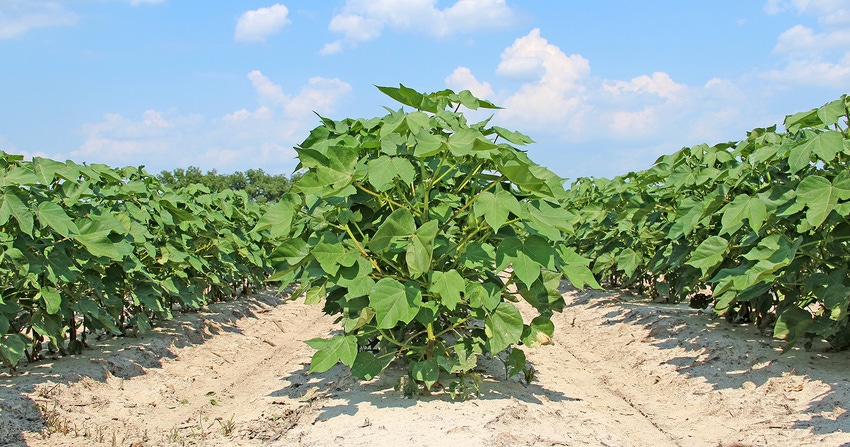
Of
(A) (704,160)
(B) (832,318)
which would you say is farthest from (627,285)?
(B) (832,318)

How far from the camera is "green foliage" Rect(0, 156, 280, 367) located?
4590mm

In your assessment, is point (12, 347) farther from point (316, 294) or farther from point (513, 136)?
point (513, 136)

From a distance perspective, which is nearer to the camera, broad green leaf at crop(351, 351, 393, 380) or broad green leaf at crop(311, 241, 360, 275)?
broad green leaf at crop(311, 241, 360, 275)

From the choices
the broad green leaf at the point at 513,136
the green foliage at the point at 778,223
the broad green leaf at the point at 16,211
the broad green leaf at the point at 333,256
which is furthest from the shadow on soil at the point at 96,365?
the green foliage at the point at 778,223

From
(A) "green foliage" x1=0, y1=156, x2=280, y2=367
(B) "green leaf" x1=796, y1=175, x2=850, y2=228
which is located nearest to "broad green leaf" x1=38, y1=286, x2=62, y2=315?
(A) "green foliage" x1=0, y1=156, x2=280, y2=367

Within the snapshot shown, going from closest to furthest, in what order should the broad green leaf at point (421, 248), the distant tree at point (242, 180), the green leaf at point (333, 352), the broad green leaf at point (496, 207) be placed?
the broad green leaf at point (496, 207)
the broad green leaf at point (421, 248)
the green leaf at point (333, 352)
the distant tree at point (242, 180)


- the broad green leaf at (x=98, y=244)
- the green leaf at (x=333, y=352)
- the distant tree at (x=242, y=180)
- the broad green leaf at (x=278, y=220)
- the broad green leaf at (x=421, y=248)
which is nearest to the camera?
the broad green leaf at (x=421, y=248)

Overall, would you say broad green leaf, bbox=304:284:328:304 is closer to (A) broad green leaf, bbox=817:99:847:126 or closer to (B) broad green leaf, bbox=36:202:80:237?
(B) broad green leaf, bbox=36:202:80:237

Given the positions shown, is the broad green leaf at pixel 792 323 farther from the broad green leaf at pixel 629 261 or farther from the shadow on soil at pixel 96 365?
the shadow on soil at pixel 96 365

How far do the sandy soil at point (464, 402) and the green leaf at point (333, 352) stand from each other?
0.37 metres

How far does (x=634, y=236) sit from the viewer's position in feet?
29.0

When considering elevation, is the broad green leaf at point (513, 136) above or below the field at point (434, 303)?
above

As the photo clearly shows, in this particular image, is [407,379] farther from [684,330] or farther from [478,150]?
[684,330]

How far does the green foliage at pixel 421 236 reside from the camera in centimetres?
364
